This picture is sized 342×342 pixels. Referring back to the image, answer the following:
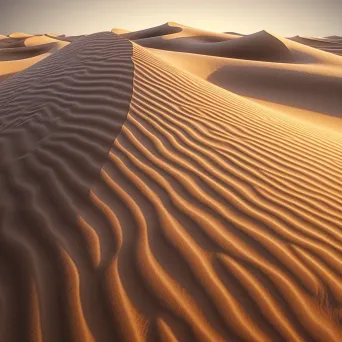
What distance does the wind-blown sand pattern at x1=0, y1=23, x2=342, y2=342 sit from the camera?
1.73 m

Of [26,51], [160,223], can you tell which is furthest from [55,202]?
[26,51]

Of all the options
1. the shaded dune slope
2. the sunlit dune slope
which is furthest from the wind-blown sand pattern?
the sunlit dune slope

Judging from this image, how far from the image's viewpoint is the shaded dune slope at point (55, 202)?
1.69 m

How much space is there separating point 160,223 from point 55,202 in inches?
33.4

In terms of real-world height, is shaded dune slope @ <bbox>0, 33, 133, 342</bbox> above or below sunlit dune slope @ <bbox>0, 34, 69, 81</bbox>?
above

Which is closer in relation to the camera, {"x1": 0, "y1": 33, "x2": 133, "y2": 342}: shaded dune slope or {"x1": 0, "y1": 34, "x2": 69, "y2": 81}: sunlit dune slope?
{"x1": 0, "y1": 33, "x2": 133, "y2": 342}: shaded dune slope

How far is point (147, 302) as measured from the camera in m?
1.78

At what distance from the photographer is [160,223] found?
2.28m

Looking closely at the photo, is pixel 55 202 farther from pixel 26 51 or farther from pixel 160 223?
pixel 26 51

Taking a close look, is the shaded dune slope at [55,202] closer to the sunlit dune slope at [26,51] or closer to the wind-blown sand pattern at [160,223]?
the wind-blown sand pattern at [160,223]

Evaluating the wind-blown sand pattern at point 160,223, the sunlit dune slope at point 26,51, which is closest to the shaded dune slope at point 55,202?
the wind-blown sand pattern at point 160,223

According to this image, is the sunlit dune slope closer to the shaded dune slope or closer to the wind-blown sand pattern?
the shaded dune slope

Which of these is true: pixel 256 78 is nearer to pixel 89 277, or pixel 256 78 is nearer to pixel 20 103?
pixel 20 103

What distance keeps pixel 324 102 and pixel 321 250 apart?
25.9ft
